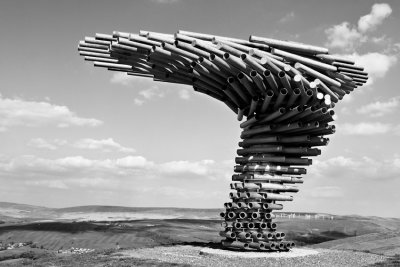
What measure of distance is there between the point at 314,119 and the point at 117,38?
9603 mm

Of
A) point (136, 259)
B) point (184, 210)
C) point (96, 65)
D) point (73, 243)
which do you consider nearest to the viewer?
point (136, 259)

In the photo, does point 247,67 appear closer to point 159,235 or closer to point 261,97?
point 261,97

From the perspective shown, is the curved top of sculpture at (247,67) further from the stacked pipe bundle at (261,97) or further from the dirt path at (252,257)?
the dirt path at (252,257)

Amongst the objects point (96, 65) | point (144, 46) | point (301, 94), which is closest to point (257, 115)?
point (301, 94)

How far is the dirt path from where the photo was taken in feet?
56.7

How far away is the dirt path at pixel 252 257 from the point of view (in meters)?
17.3

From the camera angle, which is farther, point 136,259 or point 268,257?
point 268,257

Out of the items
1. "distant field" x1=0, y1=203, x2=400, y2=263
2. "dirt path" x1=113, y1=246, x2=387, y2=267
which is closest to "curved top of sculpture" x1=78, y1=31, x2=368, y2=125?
"dirt path" x1=113, y1=246, x2=387, y2=267

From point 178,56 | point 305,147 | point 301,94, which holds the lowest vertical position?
point 305,147

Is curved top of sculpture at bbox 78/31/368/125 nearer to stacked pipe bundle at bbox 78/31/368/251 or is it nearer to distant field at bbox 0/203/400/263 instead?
stacked pipe bundle at bbox 78/31/368/251

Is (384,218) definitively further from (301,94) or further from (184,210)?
(301,94)

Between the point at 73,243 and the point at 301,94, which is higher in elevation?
the point at 301,94

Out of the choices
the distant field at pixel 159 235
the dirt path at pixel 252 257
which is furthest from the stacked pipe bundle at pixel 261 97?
the distant field at pixel 159 235

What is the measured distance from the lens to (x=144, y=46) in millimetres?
20938
